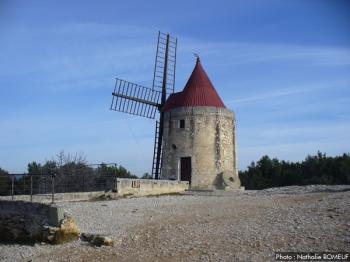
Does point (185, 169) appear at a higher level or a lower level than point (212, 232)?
higher

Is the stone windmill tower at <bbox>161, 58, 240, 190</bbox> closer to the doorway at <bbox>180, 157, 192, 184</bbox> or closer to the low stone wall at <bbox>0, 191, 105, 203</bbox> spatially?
the doorway at <bbox>180, 157, 192, 184</bbox>

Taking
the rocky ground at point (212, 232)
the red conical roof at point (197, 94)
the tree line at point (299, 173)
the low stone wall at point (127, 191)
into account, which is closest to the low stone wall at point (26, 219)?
the rocky ground at point (212, 232)

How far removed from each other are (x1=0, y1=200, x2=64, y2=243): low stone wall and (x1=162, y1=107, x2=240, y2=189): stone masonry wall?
34.0ft

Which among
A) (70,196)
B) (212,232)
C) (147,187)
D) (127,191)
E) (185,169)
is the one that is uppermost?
(185,169)

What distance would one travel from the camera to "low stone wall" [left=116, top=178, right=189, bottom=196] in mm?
17031

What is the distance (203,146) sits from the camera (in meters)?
20.8

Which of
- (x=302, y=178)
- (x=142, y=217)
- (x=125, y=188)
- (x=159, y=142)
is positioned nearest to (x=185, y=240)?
(x=142, y=217)

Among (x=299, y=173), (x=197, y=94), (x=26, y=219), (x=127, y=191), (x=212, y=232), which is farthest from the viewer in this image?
(x=299, y=173)

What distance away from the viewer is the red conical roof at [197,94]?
71.2 feet

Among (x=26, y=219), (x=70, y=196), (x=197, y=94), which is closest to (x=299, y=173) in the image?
(x=197, y=94)

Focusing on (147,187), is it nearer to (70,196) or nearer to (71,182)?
(70,196)

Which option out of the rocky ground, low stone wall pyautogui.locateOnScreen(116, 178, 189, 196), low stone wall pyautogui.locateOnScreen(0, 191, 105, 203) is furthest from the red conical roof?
the rocky ground

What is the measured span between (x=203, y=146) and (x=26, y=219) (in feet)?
36.3

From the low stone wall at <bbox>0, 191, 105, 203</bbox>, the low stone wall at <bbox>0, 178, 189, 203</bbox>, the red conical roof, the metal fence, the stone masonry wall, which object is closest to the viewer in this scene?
the low stone wall at <bbox>0, 191, 105, 203</bbox>
